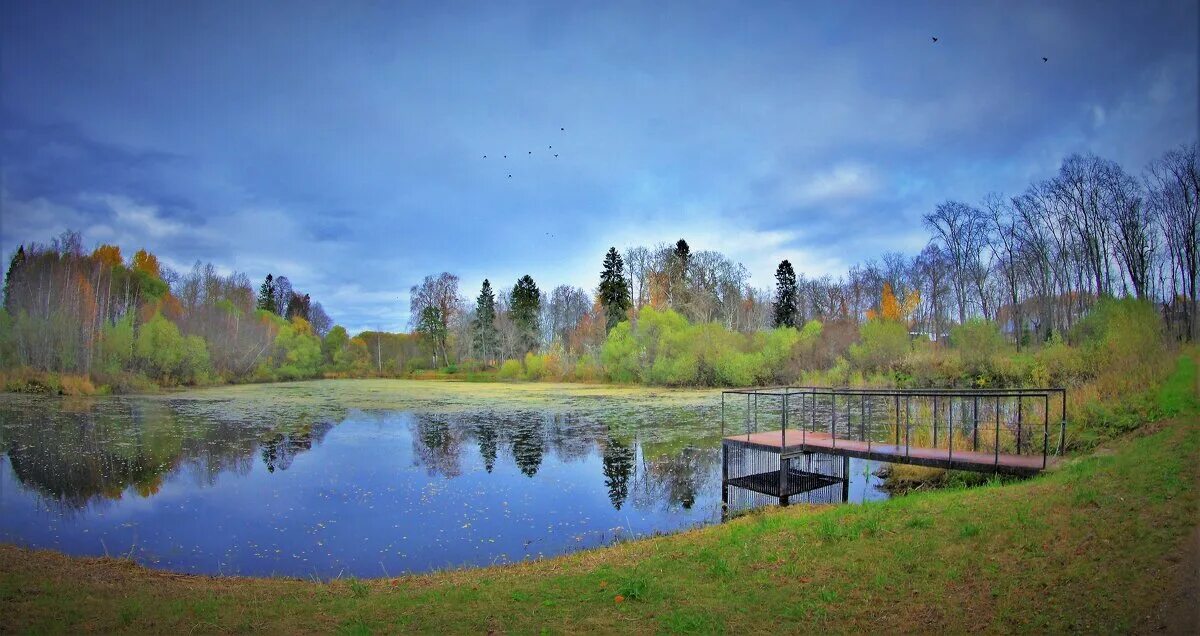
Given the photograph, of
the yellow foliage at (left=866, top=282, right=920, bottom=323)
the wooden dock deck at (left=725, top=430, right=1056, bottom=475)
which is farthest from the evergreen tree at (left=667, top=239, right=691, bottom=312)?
the wooden dock deck at (left=725, top=430, right=1056, bottom=475)

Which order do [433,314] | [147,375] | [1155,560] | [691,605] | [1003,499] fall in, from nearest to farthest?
[1155,560]
[691,605]
[1003,499]
[147,375]
[433,314]

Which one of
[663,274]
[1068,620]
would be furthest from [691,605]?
[663,274]

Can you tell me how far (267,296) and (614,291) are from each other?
57.0 m

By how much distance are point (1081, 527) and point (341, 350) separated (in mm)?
76593

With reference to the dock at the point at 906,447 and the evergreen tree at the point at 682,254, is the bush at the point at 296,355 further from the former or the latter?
the dock at the point at 906,447

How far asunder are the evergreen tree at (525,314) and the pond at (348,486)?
4023 cm

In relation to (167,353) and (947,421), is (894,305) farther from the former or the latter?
(167,353)

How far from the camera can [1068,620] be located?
4340 mm

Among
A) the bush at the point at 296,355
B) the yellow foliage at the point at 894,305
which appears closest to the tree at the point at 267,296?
the bush at the point at 296,355

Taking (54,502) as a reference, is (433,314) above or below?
above

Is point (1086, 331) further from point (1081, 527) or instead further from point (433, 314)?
point (433, 314)

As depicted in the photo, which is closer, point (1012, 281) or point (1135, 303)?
point (1135, 303)

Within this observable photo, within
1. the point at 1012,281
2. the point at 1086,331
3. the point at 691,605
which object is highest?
the point at 1012,281

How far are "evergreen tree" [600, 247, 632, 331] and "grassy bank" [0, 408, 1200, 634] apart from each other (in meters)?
50.3
